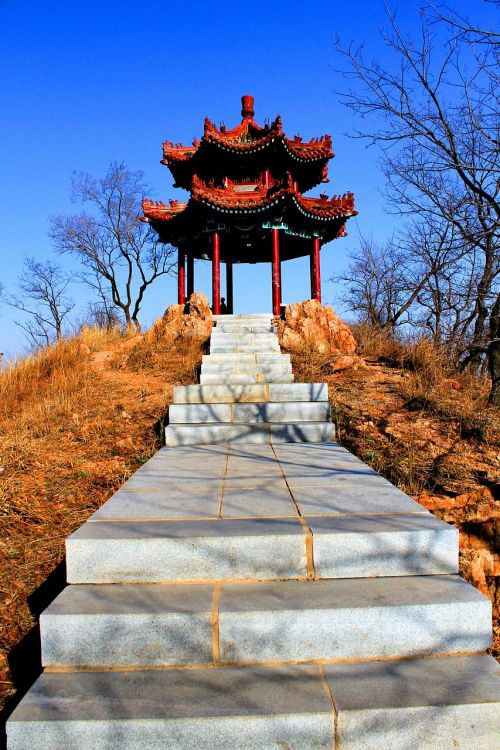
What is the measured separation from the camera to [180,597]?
6.09 feet

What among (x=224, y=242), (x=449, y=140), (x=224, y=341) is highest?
(x=224, y=242)

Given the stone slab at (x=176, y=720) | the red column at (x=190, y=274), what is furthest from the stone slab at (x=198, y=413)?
the red column at (x=190, y=274)

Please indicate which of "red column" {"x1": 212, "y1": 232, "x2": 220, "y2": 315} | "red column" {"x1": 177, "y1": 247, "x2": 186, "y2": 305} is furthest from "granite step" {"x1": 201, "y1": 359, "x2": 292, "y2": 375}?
"red column" {"x1": 177, "y1": 247, "x2": 186, "y2": 305}

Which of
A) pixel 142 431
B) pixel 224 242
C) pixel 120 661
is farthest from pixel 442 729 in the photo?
pixel 224 242

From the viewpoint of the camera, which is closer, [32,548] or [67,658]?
[67,658]

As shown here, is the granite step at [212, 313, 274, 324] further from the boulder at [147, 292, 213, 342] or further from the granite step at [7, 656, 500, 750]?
the granite step at [7, 656, 500, 750]

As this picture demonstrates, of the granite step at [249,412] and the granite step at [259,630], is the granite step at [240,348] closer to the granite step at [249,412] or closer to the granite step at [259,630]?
the granite step at [249,412]

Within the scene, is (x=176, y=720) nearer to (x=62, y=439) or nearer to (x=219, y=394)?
(x=62, y=439)

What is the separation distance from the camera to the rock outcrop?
7.80m

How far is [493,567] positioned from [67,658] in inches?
118

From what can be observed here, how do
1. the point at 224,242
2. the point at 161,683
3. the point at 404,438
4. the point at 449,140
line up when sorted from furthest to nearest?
1. the point at 224,242
2. the point at 449,140
3. the point at 404,438
4. the point at 161,683

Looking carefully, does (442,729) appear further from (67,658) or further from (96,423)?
(96,423)

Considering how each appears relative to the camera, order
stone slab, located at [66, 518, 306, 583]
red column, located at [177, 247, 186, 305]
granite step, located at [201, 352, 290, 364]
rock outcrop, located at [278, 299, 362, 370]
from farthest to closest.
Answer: red column, located at [177, 247, 186, 305] → rock outcrop, located at [278, 299, 362, 370] → granite step, located at [201, 352, 290, 364] → stone slab, located at [66, 518, 306, 583]

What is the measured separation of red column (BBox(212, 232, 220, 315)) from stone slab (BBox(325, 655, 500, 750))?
1020cm
